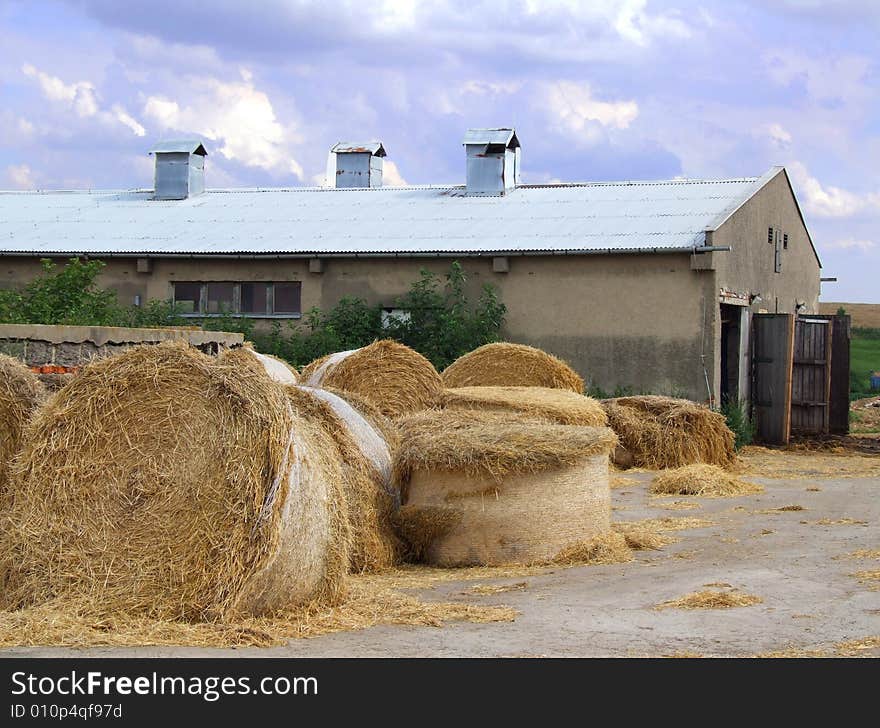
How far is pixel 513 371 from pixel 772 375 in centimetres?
705

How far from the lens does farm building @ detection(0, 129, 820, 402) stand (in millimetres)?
19906

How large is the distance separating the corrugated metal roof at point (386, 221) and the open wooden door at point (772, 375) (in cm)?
216

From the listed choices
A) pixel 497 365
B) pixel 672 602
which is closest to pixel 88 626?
pixel 672 602

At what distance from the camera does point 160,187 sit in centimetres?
2653

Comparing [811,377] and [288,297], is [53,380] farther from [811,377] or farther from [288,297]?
[811,377]

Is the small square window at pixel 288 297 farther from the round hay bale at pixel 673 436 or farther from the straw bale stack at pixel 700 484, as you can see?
the straw bale stack at pixel 700 484

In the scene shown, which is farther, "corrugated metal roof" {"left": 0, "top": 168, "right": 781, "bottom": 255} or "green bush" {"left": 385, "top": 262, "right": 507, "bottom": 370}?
"corrugated metal roof" {"left": 0, "top": 168, "right": 781, "bottom": 255}

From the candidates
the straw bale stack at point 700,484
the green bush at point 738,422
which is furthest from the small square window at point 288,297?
the straw bale stack at point 700,484

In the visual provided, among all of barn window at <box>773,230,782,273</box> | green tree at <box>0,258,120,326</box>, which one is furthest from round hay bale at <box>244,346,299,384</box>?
barn window at <box>773,230,782,273</box>

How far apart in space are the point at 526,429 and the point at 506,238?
38.7 ft

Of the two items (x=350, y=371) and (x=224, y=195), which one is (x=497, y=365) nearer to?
(x=350, y=371)

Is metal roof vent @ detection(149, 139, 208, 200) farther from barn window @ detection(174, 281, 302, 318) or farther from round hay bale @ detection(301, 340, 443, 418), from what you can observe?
round hay bale @ detection(301, 340, 443, 418)

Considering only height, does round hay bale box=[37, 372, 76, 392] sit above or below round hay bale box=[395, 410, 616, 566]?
above

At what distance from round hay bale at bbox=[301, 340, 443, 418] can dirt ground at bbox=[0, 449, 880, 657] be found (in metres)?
2.56
